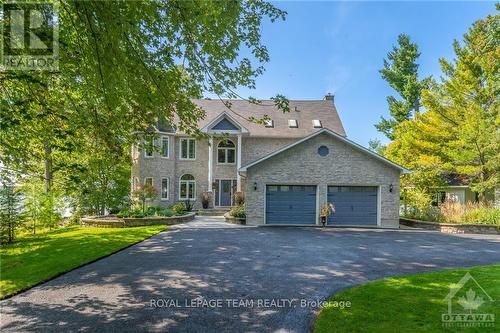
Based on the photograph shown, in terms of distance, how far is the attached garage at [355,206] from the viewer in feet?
54.3

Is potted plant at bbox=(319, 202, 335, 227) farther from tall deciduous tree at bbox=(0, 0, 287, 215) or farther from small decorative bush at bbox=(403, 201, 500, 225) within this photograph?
tall deciduous tree at bbox=(0, 0, 287, 215)

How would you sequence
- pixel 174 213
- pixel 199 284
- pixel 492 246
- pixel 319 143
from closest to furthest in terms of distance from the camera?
pixel 199 284 < pixel 492 246 < pixel 319 143 < pixel 174 213

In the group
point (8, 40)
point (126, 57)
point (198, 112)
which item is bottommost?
point (198, 112)

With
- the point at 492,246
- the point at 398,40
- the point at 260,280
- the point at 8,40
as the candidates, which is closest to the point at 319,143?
the point at 492,246

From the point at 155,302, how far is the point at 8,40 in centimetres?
667

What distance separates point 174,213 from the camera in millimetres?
18188

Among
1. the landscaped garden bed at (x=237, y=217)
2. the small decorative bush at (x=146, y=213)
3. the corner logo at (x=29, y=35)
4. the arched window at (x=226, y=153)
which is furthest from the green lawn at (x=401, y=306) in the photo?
the arched window at (x=226, y=153)

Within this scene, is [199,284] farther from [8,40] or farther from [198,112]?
[8,40]

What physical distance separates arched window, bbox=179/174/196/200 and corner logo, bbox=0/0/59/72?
55.9 ft

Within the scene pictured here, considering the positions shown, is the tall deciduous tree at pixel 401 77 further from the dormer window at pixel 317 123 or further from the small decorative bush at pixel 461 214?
the small decorative bush at pixel 461 214

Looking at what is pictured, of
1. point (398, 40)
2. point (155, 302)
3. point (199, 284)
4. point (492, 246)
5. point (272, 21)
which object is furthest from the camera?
point (398, 40)

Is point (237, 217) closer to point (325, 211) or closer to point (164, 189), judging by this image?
point (325, 211)

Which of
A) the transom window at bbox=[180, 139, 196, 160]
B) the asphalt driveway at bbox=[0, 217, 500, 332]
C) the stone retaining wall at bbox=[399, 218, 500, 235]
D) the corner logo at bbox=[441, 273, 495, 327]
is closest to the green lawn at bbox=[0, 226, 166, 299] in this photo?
the asphalt driveway at bbox=[0, 217, 500, 332]

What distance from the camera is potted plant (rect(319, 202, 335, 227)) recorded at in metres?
16.1
